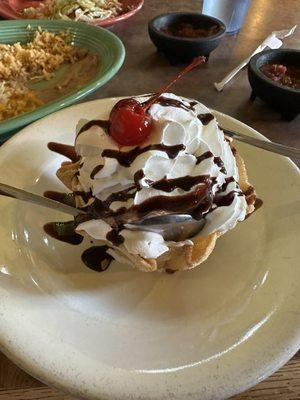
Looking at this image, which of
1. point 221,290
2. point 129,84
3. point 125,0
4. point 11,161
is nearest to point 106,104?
point 11,161

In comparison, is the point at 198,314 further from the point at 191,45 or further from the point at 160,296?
the point at 191,45

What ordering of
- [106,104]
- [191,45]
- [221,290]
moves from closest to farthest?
[221,290], [106,104], [191,45]

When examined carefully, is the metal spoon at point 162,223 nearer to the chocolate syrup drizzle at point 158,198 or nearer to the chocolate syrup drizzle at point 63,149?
the chocolate syrup drizzle at point 158,198

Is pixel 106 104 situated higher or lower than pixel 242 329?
higher

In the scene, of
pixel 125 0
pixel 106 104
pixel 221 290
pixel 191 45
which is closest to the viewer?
pixel 221 290

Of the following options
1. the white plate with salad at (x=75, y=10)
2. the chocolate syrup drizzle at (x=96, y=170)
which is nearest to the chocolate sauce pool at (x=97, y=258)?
the chocolate syrup drizzle at (x=96, y=170)

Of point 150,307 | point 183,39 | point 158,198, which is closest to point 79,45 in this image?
point 183,39
